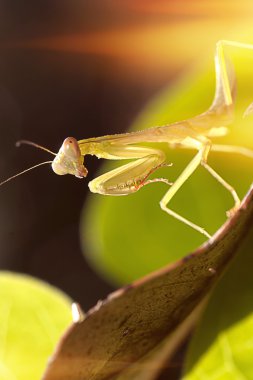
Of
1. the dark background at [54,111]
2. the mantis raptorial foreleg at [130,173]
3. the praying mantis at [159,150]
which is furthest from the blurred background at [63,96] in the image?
the mantis raptorial foreleg at [130,173]

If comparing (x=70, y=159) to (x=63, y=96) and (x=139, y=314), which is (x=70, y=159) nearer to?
(x=139, y=314)

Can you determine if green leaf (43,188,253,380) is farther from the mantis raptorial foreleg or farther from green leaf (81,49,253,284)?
the mantis raptorial foreleg

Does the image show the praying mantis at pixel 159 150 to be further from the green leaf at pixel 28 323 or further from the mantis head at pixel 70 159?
the green leaf at pixel 28 323

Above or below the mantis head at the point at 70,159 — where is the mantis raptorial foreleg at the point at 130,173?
below

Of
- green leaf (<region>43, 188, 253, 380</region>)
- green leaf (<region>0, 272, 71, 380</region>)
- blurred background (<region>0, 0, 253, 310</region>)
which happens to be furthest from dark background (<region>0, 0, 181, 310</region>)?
green leaf (<region>43, 188, 253, 380</region>)

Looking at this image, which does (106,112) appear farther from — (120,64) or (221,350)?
(221,350)

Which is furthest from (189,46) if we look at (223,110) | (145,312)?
(145,312)
